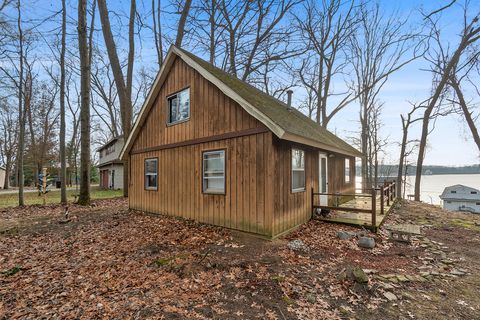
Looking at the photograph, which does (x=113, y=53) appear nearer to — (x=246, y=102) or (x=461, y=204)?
(x=246, y=102)

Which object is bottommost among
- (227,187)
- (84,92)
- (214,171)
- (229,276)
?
(229,276)

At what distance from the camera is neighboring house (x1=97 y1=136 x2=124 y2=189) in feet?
85.4

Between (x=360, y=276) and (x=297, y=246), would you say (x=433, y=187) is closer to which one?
(x=297, y=246)

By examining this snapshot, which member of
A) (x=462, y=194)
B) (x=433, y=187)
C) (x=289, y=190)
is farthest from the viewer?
(x=433, y=187)

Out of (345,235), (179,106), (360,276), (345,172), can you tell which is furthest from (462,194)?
(179,106)

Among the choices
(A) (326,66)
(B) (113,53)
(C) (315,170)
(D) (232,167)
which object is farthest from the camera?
(A) (326,66)

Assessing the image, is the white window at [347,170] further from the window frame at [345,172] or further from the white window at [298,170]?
the white window at [298,170]

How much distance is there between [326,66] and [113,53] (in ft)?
51.7

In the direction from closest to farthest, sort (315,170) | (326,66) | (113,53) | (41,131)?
(315,170)
(113,53)
(326,66)
(41,131)

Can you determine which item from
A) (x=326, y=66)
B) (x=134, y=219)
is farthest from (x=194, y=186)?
(x=326, y=66)

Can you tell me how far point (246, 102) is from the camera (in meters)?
6.79

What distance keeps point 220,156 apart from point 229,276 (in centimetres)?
406

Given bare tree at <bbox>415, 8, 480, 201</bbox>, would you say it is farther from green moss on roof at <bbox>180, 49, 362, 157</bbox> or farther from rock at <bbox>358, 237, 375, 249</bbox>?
rock at <bbox>358, 237, 375, 249</bbox>

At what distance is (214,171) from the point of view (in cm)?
802
